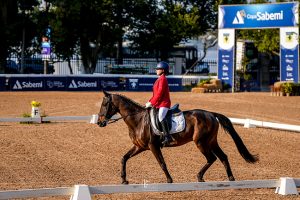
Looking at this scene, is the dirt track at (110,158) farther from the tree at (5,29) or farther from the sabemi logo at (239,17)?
the tree at (5,29)

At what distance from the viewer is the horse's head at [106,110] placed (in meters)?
13.2

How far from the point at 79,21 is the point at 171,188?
43.7 meters

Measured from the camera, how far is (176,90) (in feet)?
154

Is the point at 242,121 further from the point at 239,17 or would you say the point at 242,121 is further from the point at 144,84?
the point at 144,84

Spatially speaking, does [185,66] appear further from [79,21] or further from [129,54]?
[79,21]

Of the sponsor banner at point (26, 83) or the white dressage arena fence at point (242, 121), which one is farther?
the sponsor banner at point (26, 83)

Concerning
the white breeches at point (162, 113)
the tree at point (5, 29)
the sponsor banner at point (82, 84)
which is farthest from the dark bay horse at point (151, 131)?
the tree at point (5, 29)

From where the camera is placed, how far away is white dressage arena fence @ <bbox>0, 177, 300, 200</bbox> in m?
10.7

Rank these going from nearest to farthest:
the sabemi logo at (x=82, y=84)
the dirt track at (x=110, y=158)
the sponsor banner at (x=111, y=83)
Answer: the dirt track at (x=110, y=158), the sabemi logo at (x=82, y=84), the sponsor banner at (x=111, y=83)

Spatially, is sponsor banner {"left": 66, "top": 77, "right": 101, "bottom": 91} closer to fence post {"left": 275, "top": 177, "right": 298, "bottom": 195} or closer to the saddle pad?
→ the saddle pad

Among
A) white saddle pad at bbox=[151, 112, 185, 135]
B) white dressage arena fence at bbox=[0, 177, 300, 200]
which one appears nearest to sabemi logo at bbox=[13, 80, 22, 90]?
white saddle pad at bbox=[151, 112, 185, 135]

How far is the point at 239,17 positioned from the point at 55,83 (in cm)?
1225

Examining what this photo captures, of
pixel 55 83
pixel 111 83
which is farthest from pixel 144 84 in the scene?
pixel 55 83

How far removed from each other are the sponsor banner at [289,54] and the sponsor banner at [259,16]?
1.96ft
